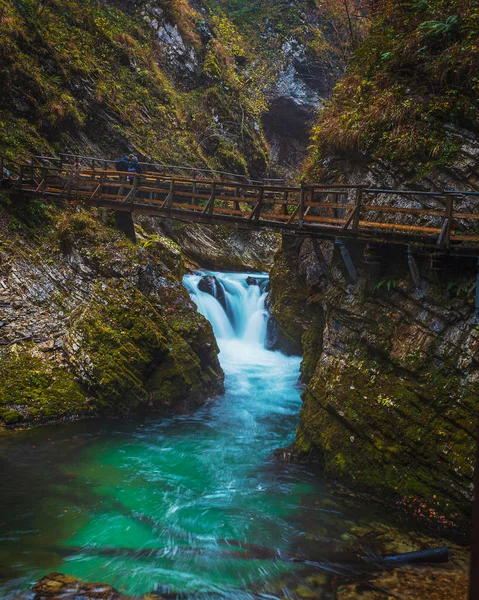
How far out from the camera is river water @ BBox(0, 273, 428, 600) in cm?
609

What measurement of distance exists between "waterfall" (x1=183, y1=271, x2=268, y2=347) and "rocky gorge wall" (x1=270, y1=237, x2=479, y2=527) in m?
8.62

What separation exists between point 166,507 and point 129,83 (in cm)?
2420

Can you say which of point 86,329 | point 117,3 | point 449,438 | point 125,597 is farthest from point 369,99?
point 117,3

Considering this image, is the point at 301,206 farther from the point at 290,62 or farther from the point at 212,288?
the point at 290,62

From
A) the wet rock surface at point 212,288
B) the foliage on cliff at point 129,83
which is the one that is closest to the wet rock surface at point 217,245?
the wet rock surface at point 212,288

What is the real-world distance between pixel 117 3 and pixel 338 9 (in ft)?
55.3

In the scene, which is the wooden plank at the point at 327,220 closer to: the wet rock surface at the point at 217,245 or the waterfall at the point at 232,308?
the waterfall at the point at 232,308

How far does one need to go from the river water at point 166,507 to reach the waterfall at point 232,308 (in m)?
6.42

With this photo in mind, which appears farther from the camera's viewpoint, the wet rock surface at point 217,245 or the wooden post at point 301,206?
the wet rock surface at point 217,245

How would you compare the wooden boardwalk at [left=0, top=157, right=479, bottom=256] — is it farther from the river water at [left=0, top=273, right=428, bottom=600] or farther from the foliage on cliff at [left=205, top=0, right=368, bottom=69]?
the foliage on cliff at [left=205, top=0, right=368, bottom=69]

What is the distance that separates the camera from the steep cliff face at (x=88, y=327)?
35.7 feet

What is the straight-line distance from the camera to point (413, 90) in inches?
395

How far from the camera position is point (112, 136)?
2161cm

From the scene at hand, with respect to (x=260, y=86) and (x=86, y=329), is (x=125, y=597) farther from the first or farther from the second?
(x=260, y=86)
